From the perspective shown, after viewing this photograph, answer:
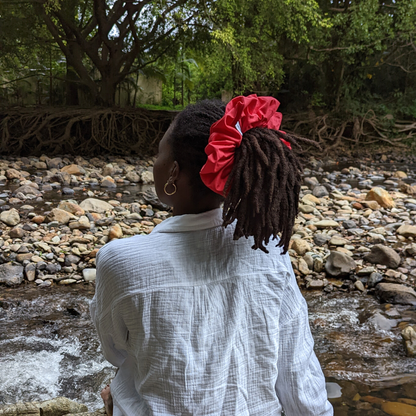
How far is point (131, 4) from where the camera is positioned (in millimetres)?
8125

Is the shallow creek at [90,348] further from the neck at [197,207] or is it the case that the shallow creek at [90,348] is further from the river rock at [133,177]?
the river rock at [133,177]

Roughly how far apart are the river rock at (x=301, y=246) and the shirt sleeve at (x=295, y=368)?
273cm

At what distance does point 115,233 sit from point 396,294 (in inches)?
87.6

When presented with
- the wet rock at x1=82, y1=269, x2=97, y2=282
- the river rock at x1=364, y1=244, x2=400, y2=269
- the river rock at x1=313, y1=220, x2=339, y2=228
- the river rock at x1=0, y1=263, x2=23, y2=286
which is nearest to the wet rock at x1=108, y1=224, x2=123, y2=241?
the wet rock at x1=82, y1=269, x2=97, y2=282

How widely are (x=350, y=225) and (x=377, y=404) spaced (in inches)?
103

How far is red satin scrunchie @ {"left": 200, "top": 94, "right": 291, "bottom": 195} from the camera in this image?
34.1 inches

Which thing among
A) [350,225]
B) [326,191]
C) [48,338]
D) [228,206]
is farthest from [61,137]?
[228,206]

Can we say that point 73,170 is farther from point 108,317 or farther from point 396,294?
point 108,317

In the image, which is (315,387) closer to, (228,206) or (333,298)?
(228,206)

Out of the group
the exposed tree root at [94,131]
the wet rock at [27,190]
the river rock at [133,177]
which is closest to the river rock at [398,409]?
the wet rock at [27,190]

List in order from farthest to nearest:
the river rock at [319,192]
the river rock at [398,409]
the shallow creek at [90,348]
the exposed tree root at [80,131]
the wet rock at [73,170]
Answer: the exposed tree root at [80,131] < the wet rock at [73,170] < the river rock at [319,192] < the shallow creek at [90,348] < the river rock at [398,409]

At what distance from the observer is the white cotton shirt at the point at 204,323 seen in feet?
2.91

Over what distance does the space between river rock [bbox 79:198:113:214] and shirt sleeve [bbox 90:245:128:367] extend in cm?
359

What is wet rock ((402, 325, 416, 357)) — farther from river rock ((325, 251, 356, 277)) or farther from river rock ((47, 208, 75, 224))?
river rock ((47, 208, 75, 224))
